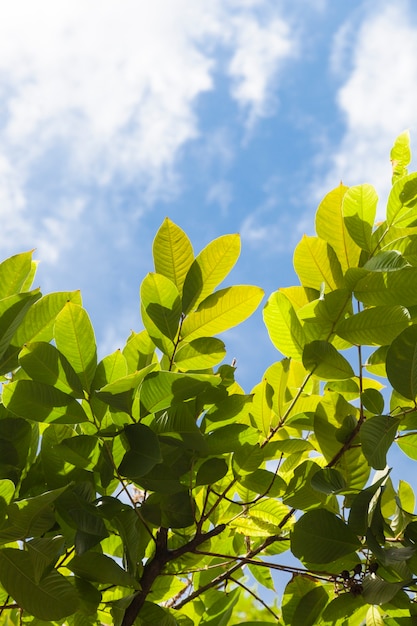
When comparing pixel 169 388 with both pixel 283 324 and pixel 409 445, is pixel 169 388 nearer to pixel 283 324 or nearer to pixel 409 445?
pixel 283 324

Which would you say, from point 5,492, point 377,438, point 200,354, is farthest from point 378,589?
point 5,492

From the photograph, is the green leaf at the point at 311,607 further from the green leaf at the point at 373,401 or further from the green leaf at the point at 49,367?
the green leaf at the point at 49,367

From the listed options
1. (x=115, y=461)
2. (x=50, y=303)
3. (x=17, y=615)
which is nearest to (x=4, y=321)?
(x=50, y=303)

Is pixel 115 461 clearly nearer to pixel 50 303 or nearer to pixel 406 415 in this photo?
pixel 50 303

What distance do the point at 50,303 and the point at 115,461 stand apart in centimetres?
27

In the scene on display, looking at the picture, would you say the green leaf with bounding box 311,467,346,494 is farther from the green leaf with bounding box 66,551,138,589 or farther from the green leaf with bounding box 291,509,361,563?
the green leaf with bounding box 66,551,138,589

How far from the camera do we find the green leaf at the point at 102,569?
0.93m

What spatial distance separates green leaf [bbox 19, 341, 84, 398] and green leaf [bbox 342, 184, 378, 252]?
53cm

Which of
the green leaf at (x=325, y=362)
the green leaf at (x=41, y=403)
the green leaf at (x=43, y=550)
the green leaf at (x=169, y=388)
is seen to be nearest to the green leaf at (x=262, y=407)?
the green leaf at (x=325, y=362)

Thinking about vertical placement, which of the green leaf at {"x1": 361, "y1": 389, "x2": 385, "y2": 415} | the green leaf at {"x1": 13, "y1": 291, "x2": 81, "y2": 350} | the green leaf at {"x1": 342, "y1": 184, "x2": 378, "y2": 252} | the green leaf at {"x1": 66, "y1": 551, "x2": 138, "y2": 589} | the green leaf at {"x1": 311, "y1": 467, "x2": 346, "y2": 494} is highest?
the green leaf at {"x1": 342, "y1": 184, "x2": 378, "y2": 252}

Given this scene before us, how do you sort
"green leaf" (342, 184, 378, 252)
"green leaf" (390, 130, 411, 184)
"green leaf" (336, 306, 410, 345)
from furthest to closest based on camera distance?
"green leaf" (390, 130, 411, 184), "green leaf" (342, 184, 378, 252), "green leaf" (336, 306, 410, 345)

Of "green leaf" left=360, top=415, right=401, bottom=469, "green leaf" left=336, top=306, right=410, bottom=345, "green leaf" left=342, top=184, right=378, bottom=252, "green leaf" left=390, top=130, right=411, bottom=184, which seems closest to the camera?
"green leaf" left=360, top=415, right=401, bottom=469

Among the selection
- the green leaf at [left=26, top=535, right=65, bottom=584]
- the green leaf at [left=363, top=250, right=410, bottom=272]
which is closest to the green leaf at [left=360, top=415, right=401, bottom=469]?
the green leaf at [left=363, top=250, right=410, bottom=272]

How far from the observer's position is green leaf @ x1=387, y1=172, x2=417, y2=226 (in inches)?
45.4
